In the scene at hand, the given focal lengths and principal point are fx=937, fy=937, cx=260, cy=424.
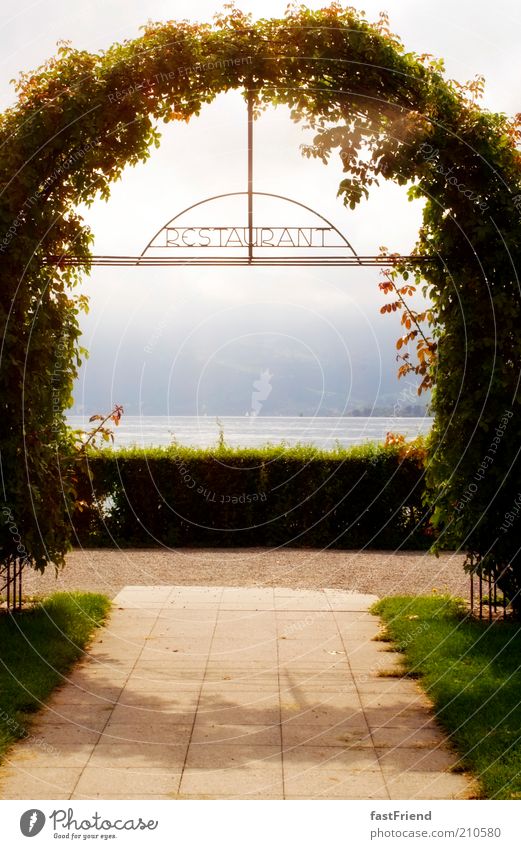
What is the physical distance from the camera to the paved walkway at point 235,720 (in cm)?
493

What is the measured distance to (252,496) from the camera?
46.8ft

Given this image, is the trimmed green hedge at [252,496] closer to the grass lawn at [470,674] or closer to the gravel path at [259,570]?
the gravel path at [259,570]

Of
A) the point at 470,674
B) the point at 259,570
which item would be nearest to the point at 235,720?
the point at 470,674

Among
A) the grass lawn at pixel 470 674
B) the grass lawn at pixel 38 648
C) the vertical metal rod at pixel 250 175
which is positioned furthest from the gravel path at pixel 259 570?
the vertical metal rod at pixel 250 175

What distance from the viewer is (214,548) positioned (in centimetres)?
1380

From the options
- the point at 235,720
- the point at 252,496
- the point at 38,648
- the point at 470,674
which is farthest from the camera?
the point at 252,496

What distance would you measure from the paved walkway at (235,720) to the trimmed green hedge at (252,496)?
191 inches

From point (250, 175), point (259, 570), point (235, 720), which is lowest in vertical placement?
point (259, 570)

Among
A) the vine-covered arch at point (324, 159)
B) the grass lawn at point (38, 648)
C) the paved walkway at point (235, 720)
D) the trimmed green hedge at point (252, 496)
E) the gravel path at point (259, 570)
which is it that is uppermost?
the vine-covered arch at point (324, 159)

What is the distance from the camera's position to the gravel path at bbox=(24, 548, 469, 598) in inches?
425

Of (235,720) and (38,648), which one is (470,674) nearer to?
(235,720)

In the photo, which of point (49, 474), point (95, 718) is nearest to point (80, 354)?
point (49, 474)

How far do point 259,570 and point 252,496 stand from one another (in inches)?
96.6

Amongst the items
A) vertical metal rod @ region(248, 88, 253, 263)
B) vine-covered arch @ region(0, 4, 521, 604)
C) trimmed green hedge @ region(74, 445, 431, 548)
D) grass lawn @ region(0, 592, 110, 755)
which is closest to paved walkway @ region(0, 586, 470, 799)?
grass lawn @ region(0, 592, 110, 755)
